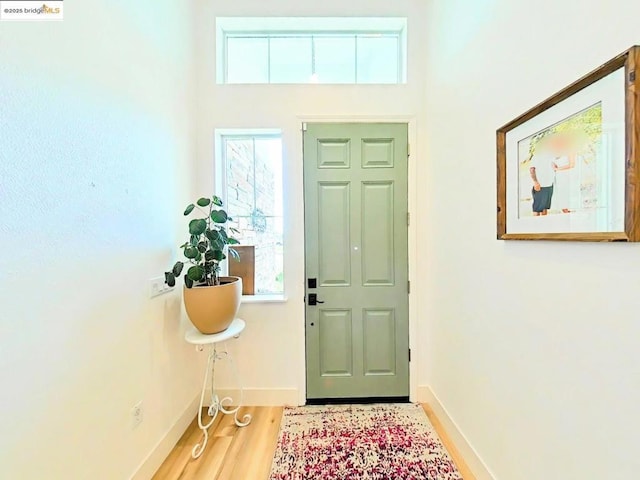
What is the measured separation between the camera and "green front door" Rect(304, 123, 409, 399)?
2.45 metres

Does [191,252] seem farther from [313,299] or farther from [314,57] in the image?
[314,57]

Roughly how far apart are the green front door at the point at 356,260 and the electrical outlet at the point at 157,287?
3.46 feet

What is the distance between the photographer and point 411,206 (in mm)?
2447

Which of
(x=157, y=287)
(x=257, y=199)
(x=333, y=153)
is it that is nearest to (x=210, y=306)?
(x=157, y=287)

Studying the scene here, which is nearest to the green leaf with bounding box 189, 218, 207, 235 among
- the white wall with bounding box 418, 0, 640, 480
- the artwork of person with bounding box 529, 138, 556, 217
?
the white wall with bounding box 418, 0, 640, 480

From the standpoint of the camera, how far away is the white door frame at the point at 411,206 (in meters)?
2.44

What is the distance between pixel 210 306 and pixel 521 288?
1.67 meters

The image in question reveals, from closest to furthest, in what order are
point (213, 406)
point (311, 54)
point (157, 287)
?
point (157, 287)
point (213, 406)
point (311, 54)

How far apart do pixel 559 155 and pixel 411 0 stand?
6.94ft

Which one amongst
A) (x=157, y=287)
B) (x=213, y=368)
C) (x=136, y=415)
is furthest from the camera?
(x=213, y=368)

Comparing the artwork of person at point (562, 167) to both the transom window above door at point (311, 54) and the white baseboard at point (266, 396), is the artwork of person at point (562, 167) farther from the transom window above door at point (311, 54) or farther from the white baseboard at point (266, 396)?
the white baseboard at point (266, 396)

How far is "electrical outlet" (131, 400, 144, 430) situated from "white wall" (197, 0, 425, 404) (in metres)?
0.87

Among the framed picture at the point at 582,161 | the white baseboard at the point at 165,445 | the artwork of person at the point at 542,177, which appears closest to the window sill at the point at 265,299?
the white baseboard at the point at 165,445

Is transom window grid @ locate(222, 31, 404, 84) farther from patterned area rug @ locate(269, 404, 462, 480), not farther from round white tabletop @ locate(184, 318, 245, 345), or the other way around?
patterned area rug @ locate(269, 404, 462, 480)
